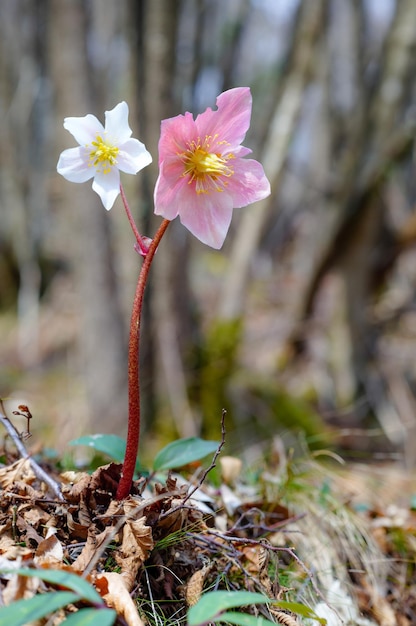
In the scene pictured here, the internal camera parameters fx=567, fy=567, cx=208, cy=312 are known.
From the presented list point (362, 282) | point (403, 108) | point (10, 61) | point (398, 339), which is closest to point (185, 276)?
point (362, 282)

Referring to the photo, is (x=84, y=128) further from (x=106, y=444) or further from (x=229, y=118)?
(x=106, y=444)

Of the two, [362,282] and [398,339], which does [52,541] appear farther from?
[398,339]

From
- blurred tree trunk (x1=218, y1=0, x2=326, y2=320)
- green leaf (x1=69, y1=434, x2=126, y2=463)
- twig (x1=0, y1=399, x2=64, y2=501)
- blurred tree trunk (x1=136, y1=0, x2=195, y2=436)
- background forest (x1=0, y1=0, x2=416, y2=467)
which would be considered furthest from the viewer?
blurred tree trunk (x1=218, y1=0, x2=326, y2=320)

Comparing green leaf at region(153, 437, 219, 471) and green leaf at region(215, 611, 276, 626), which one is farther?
green leaf at region(153, 437, 219, 471)

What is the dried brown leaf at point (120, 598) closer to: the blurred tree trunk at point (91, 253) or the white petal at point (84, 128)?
the white petal at point (84, 128)

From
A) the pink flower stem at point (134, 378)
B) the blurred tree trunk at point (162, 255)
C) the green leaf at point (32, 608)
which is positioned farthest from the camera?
the blurred tree trunk at point (162, 255)

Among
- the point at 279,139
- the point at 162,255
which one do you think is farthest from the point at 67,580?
the point at 279,139

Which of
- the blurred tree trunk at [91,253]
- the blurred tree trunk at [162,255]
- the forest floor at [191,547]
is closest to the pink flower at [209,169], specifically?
the forest floor at [191,547]

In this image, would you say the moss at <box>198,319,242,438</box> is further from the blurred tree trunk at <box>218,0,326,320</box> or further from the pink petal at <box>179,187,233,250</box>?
the pink petal at <box>179,187,233,250</box>

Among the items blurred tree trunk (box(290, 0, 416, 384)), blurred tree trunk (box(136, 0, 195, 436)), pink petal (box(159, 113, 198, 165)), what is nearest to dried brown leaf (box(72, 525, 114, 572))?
pink petal (box(159, 113, 198, 165))
